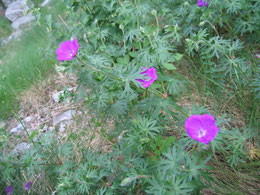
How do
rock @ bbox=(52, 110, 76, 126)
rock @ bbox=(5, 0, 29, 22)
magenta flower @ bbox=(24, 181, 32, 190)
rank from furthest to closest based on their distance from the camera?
rock @ bbox=(5, 0, 29, 22) < rock @ bbox=(52, 110, 76, 126) < magenta flower @ bbox=(24, 181, 32, 190)

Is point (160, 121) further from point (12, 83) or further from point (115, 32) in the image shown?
point (12, 83)

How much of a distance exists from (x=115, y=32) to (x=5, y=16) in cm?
793

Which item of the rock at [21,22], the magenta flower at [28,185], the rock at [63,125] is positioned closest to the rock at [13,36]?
the rock at [21,22]

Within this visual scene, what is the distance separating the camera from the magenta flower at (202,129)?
1.09 m

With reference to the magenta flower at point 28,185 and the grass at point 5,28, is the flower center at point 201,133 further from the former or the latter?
the grass at point 5,28

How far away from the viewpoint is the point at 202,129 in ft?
3.68

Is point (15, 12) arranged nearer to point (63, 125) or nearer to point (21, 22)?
point (21, 22)

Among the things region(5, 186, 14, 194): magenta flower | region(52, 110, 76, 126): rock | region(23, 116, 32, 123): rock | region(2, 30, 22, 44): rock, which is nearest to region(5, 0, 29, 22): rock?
region(2, 30, 22, 44): rock

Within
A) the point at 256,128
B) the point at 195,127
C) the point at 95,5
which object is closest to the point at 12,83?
the point at 95,5

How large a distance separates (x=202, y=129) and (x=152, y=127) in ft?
1.36

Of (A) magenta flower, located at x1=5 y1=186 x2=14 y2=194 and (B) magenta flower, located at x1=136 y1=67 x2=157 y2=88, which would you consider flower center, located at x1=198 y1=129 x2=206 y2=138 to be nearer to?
(B) magenta flower, located at x1=136 y1=67 x2=157 y2=88

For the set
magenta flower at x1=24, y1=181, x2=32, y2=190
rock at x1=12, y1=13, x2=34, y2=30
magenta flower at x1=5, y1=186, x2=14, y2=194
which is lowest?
rock at x1=12, y1=13, x2=34, y2=30

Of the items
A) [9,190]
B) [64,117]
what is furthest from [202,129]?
[64,117]

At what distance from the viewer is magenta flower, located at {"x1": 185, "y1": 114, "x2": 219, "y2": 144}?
1.09 metres
